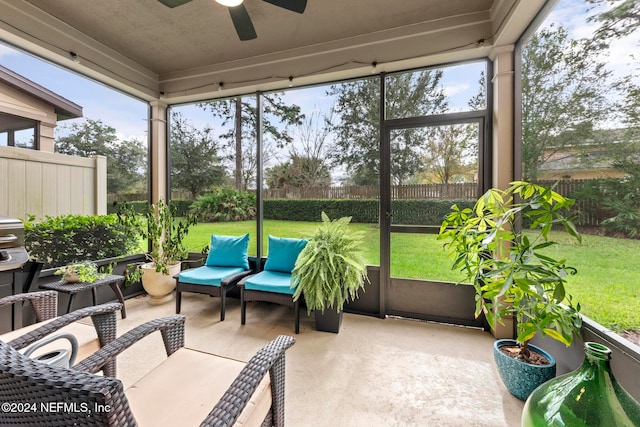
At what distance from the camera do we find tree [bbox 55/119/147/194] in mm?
2941

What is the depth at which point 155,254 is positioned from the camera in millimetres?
3543

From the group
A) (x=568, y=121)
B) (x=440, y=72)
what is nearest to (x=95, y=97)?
(x=440, y=72)

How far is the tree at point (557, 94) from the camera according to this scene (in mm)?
1612

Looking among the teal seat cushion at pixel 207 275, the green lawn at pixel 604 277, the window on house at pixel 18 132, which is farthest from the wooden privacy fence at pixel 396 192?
the window on house at pixel 18 132

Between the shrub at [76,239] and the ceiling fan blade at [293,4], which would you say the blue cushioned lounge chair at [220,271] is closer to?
the shrub at [76,239]

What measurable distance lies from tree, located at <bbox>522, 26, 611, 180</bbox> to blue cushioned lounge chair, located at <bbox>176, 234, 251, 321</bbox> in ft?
9.88

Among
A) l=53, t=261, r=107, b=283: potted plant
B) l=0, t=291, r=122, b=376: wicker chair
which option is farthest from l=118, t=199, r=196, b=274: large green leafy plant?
l=0, t=291, r=122, b=376: wicker chair

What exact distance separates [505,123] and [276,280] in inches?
104

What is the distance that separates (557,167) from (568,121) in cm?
31

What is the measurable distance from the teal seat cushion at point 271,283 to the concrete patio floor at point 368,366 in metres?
0.40

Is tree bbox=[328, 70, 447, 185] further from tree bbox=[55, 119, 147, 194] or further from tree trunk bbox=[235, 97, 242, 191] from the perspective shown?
tree bbox=[55, 119, 147, 194]

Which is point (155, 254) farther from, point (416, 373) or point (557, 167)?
point (557, 167)

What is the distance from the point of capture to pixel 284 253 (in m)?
3.08

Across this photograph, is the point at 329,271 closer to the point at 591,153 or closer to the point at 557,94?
the point at 591,153
